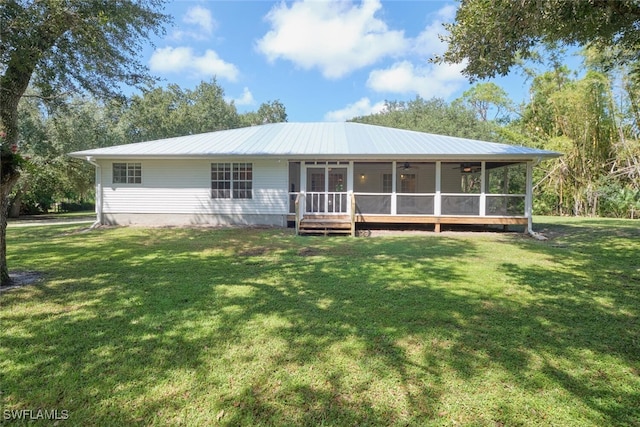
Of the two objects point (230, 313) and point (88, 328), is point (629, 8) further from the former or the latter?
point (88, 328)

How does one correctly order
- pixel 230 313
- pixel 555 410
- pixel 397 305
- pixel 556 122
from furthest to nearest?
pixel 556 122
pixel 397 305
pixel 230 313
pixel 555 410

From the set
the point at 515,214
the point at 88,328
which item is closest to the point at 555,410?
the point at 88,328

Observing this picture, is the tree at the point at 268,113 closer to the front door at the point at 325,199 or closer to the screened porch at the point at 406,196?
the screened porch at the point at 406,196

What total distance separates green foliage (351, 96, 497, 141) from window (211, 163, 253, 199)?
23503mm

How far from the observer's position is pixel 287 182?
499 inches

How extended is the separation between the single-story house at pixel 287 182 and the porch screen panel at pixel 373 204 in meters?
0.04

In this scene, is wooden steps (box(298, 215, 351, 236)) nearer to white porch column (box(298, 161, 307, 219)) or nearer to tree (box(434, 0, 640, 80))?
white porch column (box(298, 161, 307, 219))

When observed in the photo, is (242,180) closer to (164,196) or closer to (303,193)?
(303,193)

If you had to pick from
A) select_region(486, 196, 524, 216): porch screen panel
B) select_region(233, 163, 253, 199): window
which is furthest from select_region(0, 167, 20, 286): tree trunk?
select_region(486, 196, 524, 216): porch screen panel

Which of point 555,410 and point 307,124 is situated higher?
point 307,124

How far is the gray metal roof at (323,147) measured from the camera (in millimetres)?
11453

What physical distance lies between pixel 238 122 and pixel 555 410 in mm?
37602

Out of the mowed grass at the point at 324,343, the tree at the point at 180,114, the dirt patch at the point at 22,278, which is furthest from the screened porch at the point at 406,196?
the tree at the point at 180,114

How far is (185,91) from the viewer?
112ft
